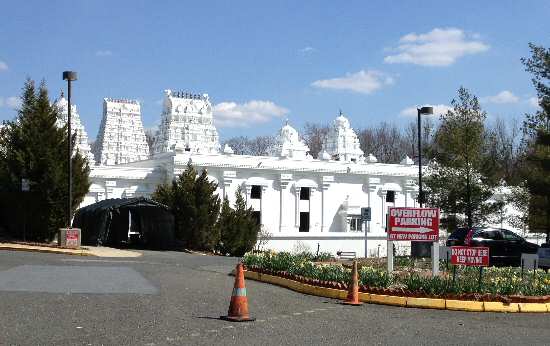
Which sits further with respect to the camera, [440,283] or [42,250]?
[42,250]

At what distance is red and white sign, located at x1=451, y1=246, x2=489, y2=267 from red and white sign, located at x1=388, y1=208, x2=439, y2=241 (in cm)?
266

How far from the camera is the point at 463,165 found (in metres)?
37.9

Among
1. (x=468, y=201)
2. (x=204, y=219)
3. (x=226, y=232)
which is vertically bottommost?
(x=226, y=232)

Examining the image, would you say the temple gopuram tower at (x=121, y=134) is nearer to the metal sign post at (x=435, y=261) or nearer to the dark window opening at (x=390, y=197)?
the dark window opening at (x=390, y=197)

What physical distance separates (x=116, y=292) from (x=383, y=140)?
314 ft

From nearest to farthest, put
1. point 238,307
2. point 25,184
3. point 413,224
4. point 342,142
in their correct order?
point 238,307 < point 413,224 < point 25,184 < point 342,142

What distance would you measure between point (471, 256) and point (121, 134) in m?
98.1

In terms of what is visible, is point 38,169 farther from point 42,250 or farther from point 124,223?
point 124,223

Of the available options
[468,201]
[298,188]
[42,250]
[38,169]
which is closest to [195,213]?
[38,169]

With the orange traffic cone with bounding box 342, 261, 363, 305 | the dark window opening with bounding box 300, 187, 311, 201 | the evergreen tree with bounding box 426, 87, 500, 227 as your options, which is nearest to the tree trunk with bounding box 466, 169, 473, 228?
the evergreen tree with bounding box 426, 87, 500, 227

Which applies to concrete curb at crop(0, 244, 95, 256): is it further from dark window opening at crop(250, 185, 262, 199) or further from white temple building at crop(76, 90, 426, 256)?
dark window opening at crop(250, 185, 262, 199)

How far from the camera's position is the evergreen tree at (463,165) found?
1483 inches

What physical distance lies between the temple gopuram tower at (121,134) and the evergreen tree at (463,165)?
236 ft

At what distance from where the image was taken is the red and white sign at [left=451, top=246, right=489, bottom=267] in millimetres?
14172
